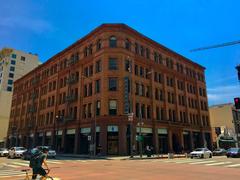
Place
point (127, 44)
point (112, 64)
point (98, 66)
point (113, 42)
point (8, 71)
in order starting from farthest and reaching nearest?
point (8, 71), point (127, 44), point (98, 66), point (113, 42), point (112, 64)

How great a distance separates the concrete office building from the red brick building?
3106cm

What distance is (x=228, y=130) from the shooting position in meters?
67.1

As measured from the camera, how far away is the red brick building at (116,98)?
122 ft

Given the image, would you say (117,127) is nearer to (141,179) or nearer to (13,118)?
(141,179)

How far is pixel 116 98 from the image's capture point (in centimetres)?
3703

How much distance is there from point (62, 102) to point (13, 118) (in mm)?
30307

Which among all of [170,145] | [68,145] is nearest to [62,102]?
[68,145]

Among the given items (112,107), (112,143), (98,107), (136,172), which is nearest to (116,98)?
(112,107)

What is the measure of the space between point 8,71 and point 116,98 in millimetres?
69422

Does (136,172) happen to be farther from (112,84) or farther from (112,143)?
(112,84)

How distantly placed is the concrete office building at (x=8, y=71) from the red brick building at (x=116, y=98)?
31.1 m

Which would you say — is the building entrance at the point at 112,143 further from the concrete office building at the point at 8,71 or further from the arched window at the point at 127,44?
the concrete office building at the point at 8,71

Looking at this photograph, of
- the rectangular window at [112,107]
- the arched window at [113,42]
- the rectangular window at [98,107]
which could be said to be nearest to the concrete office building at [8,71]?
the arched window at [113,42]

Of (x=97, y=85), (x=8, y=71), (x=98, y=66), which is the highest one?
(x=8, y=71)
